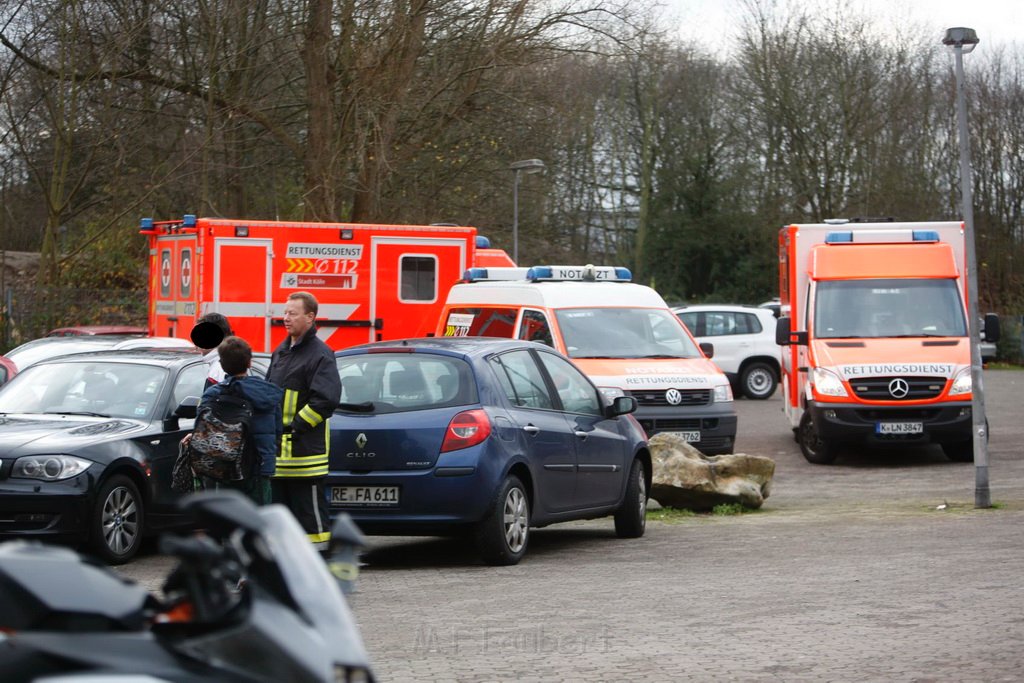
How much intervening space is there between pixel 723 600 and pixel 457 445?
216cm

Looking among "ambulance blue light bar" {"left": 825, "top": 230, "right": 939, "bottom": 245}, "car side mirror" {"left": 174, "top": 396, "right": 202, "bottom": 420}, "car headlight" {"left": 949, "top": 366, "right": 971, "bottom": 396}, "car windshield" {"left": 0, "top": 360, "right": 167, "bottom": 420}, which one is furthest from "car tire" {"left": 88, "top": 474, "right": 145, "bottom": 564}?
"ambulance blue light bar" {"left": 825, "top": 230, "right": 939, "bottom": 245}

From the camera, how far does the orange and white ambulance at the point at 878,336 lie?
719 inches

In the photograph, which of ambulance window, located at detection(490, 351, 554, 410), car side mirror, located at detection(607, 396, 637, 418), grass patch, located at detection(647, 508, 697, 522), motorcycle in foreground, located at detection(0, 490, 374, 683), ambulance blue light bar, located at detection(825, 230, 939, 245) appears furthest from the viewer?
ambulance blue light bar, located at detection(825, 230, 939, 245)

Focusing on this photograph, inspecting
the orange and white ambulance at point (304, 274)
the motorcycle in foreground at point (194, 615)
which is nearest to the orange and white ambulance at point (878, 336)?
the orange and white ambulance at point (304, 274)

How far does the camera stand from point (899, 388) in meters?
18.3

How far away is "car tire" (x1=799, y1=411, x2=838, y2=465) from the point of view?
1888cm

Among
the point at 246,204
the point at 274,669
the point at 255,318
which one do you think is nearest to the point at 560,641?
the point at 274,669

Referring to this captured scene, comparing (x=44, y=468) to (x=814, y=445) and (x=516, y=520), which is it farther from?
(x=814, y=445)

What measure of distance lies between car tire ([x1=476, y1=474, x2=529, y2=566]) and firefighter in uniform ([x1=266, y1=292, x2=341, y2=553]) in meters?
1.12

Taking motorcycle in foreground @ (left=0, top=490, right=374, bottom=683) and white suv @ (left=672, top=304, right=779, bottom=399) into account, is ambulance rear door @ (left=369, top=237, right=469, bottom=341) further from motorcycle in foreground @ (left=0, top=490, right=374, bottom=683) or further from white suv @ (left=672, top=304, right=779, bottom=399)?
motorcycle in foreground @ (left=0, top=490, right=374, bottom=683)

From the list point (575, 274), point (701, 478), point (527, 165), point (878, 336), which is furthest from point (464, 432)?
point (527, 165)

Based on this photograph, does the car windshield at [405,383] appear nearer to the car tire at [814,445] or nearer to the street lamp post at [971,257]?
the street lamp post at [971,257]

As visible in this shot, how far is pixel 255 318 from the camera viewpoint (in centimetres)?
2055

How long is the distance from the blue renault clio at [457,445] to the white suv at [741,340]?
19862 mm
